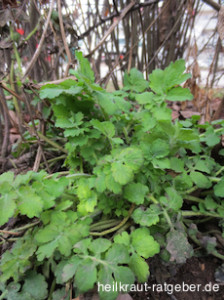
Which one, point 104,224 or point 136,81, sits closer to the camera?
point 104,224

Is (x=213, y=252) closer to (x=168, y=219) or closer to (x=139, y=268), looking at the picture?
(x=168, y=219)

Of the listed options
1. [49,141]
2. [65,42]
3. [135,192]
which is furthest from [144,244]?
[65,42]

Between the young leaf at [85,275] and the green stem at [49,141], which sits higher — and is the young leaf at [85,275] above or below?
below

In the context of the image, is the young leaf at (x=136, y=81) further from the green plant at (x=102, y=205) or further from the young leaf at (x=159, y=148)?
the young leaf at (x=159, y=148)

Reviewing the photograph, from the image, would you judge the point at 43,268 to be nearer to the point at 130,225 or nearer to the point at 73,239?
the point at 73,239

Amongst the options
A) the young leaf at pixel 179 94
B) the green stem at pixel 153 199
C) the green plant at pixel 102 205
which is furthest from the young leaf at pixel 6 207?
the young leaf at pixel 179 94

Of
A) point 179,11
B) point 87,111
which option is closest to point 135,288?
point 87,111
